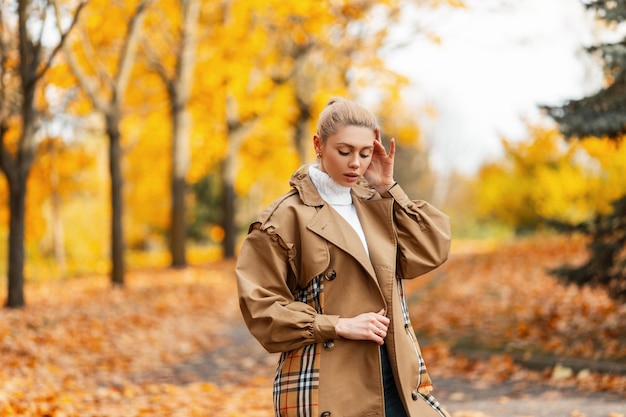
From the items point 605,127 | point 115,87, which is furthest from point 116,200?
point 605,127

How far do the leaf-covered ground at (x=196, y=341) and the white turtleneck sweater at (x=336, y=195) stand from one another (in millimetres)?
3693

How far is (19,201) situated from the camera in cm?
1119

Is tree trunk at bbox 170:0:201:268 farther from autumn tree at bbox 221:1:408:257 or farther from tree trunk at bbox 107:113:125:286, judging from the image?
tree trunk at bbox 107:113:125:286

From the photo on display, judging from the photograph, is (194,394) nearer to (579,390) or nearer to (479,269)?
(579,390)

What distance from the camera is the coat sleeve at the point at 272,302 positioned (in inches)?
101

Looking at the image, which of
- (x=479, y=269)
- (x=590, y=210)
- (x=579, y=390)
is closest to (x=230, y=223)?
(x=479, y=269)

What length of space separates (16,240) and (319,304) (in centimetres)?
960

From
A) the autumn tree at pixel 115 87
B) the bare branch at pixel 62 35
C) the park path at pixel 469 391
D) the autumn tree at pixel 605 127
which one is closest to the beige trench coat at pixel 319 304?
the park path at pixel 469 391

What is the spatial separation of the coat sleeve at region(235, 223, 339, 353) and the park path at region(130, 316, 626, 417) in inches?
147

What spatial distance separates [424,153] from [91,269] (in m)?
30.5

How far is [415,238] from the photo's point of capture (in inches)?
114

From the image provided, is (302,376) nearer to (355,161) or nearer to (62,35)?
(355,161)

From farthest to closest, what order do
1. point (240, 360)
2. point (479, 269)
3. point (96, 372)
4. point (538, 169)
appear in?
point (538, 169) → point (479, 269) → point (240, 360) → point (96, 372)

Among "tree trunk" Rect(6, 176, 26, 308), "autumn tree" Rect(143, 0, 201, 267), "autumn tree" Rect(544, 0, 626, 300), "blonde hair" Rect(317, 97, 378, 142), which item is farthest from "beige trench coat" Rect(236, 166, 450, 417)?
"autumn tree" Rect(143, 0, 201, 267)
